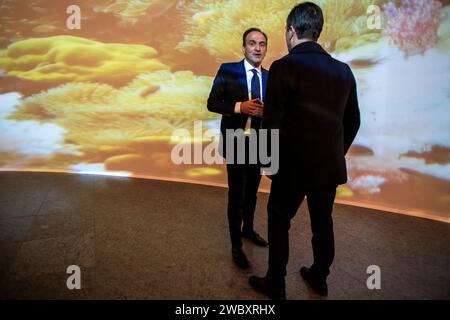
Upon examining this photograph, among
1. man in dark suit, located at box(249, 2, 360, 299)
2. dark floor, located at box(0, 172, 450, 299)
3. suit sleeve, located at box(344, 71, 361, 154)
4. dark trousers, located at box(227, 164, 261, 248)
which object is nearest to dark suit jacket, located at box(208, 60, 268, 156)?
dark trousers, located at box(227, 164, 261, 248)

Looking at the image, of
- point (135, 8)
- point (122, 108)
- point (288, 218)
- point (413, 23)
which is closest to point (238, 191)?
point (288, 218)

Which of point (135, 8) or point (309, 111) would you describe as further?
point (135, 8)

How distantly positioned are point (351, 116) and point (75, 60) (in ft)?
10.8

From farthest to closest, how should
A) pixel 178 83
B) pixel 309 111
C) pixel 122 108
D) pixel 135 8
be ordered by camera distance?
1. pixel 122 108
2. pixel 178 83
3. pixel 135 8
4. pixel 309 111

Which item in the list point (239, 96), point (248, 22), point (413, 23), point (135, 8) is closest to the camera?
point (239, 96)

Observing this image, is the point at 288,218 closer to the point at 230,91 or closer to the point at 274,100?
the point at 274,100

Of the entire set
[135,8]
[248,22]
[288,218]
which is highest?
[135,8]

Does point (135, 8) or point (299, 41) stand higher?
point (135, 8)

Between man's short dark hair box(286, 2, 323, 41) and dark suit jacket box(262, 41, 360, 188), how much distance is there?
60 millimetres

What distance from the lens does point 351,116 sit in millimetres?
1653

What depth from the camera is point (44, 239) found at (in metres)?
2.34
